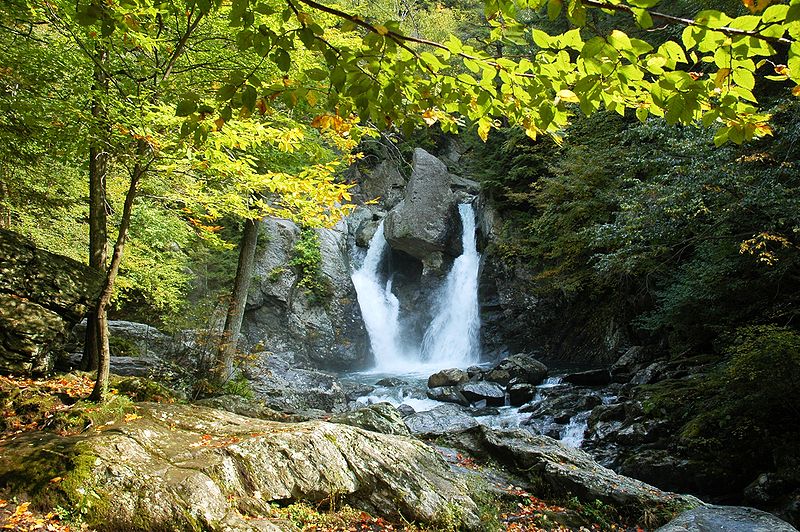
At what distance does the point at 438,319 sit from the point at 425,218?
4.47 m

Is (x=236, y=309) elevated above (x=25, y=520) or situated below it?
above

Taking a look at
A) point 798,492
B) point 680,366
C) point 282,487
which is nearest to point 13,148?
point 282,487

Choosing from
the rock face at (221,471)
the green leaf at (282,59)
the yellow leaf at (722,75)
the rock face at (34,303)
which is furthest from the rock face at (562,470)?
the green leaf at (282,59)

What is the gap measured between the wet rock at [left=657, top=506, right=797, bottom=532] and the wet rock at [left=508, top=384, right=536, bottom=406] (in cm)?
687

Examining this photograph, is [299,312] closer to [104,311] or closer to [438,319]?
[438,319]

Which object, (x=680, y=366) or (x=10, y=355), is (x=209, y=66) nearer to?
(x=10, y=355)

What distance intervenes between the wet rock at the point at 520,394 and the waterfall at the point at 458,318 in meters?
5.85

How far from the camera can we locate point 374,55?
1.80 metres

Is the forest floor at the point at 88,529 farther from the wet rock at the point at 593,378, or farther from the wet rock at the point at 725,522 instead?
the wet rock at the point at 593,378

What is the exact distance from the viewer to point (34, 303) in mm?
4723

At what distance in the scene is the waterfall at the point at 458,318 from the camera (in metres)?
18.4

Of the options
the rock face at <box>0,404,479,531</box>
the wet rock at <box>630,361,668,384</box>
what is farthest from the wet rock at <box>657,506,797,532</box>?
the wet rock at <box>630,361,668,384</box>

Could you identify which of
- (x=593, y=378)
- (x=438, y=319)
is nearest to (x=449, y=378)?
→ (x=593, y=378)

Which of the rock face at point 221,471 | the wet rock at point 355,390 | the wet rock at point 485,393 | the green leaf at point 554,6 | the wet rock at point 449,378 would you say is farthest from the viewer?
the wet rock at point 449,378
